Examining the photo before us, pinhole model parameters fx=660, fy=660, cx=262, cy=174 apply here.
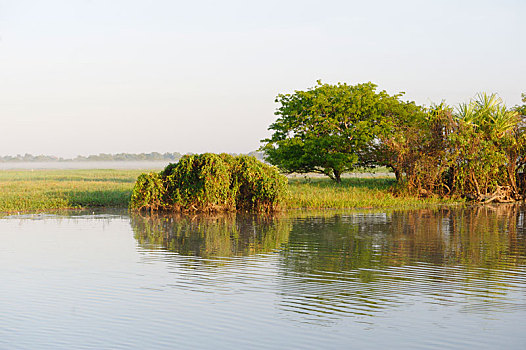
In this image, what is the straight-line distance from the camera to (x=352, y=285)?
11.6 metres

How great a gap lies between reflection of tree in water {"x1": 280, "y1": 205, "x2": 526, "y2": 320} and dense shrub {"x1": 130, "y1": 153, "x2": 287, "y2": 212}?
3.70 meters

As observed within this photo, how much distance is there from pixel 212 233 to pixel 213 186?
21.3 feet

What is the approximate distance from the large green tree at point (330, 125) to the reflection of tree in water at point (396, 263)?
13.3 metres

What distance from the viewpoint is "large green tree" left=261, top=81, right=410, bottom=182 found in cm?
3706

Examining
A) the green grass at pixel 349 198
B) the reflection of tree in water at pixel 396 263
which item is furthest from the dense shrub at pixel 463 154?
the reflection of tree in water at pixel 396 263

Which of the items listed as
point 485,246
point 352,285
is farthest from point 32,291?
point 485,246

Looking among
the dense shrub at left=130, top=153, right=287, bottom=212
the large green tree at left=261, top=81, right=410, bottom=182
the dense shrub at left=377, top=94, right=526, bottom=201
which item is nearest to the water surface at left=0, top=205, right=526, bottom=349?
the dense shrub at left=130, top=153, right=287, bottom=212

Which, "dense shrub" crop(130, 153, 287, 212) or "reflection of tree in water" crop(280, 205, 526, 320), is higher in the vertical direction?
"dense shrub" crop(130, 153, 287, 212)

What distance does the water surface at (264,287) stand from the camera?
28.0 feet

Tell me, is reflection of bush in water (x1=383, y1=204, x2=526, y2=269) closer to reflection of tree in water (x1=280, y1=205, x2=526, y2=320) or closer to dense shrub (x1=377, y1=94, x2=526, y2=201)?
reflection of tree in water (x1=280, y1=205, x2=526, y2=320)

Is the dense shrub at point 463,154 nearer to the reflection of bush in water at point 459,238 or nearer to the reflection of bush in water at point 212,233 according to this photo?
the reflection of bush in water at point 459,238

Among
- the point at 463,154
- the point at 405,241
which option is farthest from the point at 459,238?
the point at 463,154

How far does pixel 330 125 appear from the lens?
37.3 meters

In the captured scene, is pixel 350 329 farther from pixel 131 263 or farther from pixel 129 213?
pixel 129 213
